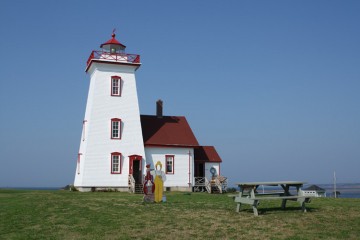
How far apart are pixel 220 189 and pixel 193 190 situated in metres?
2.55

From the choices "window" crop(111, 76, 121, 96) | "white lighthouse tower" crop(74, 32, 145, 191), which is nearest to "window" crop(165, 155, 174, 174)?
"white lighthouse tower" crop(74, 32, 145, 191)

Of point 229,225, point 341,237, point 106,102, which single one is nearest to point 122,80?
point 106,102

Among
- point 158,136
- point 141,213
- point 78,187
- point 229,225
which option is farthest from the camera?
point 158,136

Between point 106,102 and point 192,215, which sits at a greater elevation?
point 106,102

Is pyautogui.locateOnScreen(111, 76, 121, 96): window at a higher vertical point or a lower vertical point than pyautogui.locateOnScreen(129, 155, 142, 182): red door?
higher

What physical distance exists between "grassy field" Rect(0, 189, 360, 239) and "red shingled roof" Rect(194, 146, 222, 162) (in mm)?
20036

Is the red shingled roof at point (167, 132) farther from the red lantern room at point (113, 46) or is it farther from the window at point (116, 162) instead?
the red lantern room at point (113, 46)

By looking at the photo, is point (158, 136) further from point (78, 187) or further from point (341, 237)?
point (341, 237)

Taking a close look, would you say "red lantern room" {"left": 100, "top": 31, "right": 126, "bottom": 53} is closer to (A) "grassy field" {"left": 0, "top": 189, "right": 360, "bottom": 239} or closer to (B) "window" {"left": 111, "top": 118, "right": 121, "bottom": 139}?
(B) "window" {"left": 111, "top": 118, "right": 121, "bottom": 139}

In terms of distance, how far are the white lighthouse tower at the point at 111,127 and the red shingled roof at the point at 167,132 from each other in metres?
1.81

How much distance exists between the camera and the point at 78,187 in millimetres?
31156

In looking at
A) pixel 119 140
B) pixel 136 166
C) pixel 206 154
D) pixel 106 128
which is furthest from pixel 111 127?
pixel 206 154

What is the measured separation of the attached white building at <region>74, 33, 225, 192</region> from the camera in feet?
101

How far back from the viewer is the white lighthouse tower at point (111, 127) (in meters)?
30.7
